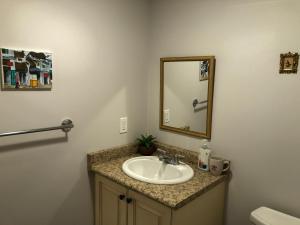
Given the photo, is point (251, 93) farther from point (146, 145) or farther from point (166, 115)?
point (146, 145)

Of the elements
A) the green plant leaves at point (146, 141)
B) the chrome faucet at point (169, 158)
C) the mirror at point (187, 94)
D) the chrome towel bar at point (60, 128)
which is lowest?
the chrome faucet at point (169, 158)

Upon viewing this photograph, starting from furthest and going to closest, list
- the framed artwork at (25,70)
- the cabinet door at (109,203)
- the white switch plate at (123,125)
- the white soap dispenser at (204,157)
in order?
1. the white switch plate at (123,125)
2. the white soap dispenser at (204,157)
3. the cabinet door at (109,203)
4. the framed artwork at (25,70)

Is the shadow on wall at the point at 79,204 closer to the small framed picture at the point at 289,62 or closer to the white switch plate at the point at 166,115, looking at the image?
the white switch plate at the point at 166,115

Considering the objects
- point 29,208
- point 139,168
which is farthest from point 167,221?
point 29,208

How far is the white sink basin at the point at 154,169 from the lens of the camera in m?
1.64

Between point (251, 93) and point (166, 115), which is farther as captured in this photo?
point (166, 115)

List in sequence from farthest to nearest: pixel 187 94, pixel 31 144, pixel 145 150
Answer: pixel 145 150 < pixel 187 94 < pixel 31 144

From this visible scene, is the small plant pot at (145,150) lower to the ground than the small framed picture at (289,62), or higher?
lower

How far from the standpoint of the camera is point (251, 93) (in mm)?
1484

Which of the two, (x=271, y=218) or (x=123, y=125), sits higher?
(x=123, y=125)

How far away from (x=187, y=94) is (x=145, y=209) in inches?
34.2

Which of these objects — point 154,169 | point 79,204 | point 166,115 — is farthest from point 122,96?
point 79,204

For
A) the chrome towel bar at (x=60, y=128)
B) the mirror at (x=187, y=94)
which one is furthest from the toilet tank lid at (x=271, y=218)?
the chrome towel bar at (x=60, y=128)

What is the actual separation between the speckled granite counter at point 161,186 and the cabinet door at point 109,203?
62 millimetres
